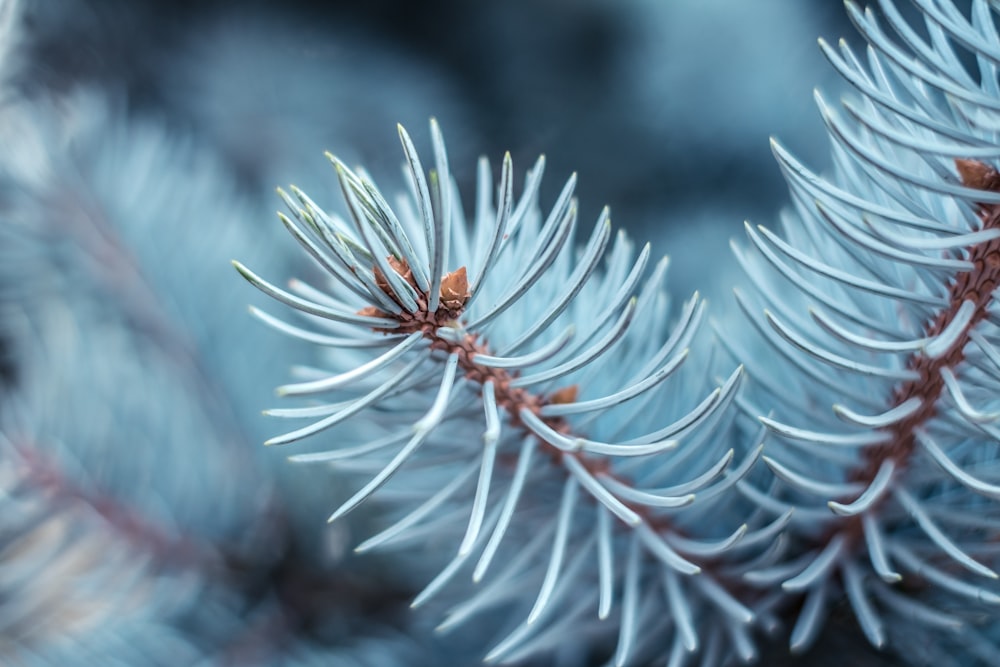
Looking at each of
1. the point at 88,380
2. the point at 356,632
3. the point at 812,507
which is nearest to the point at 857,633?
the point at 812,507

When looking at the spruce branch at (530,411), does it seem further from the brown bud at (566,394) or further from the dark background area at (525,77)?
the dark background area at (525,77)

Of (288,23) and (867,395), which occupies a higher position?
(288,23)

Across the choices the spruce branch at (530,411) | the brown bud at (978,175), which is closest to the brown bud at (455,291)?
the spruce branch at (530,411)

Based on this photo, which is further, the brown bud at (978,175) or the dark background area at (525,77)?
the dark background area at (525,77)

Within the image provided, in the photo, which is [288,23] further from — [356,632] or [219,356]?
[356,632]

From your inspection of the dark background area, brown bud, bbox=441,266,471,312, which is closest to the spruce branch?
brown bud, bbox=441,266,471,312

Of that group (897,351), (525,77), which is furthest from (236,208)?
(897,351)

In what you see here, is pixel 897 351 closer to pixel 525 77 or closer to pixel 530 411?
pixel 530 411
